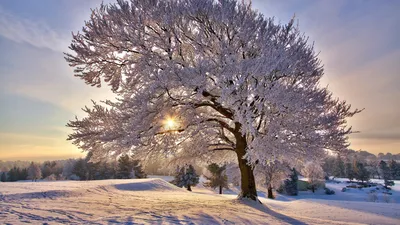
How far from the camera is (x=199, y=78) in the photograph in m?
9.29

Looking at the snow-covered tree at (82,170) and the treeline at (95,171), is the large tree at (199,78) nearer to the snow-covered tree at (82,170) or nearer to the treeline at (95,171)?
the treeline at (95,171)

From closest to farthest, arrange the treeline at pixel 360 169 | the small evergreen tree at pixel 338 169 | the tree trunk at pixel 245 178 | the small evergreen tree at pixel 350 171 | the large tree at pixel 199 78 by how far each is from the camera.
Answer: the large tree at pixel 199 78 < the tree trunk at pixel 245 178 < the treeline at pixel 360 169 < the small evergreen tree at pixel 350 171 < the small evergreen tree at pixel 338 169

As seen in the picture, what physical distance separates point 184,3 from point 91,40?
13.6 feet

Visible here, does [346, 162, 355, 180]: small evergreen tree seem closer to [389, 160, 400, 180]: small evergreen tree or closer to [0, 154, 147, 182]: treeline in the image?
[389, 160, 400, 180]: small evergreen tree

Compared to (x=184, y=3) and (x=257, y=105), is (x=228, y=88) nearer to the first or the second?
(x=257, y=105)

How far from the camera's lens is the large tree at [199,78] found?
9.26 metres

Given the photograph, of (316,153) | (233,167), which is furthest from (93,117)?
(233,167)

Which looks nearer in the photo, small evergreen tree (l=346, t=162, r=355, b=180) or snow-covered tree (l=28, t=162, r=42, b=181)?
snow-covered tree (l=28, t=162, r=42, b=181)

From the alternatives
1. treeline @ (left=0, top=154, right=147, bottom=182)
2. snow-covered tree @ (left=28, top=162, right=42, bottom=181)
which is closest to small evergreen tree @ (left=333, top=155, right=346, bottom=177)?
treeline @ (left=0, top=154, right=147, bottom=182)

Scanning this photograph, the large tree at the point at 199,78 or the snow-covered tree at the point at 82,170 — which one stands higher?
the large tree at the point at 199,78

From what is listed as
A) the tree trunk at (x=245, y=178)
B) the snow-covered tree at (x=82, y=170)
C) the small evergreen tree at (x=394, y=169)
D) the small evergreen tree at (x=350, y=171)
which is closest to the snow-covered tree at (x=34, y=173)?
the snow-covered tree at (x=82, y=170)

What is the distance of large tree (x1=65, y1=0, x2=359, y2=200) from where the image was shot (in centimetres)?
926

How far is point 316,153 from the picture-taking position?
33.9 feet

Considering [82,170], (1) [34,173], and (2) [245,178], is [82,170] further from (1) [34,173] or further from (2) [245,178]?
(2) [245,178]
